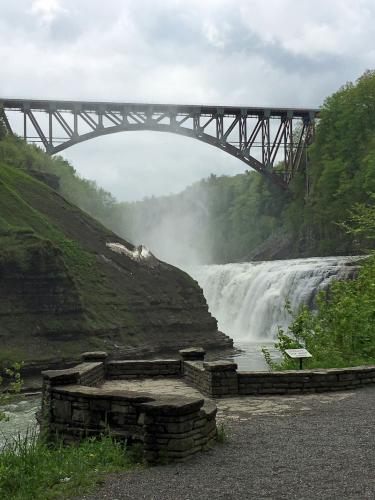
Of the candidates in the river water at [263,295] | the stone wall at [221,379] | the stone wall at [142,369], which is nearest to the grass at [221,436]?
the stone wall at [221,379]

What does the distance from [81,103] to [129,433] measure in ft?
154

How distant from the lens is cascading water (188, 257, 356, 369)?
1361 inches

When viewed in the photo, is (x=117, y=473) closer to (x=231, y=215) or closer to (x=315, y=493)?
(x=315, y=493)

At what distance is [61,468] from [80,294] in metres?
26.2

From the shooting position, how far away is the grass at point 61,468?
626 cm

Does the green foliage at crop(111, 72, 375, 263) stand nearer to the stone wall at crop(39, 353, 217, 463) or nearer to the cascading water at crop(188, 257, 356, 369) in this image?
the cascading water at crop(188, 257, 356, 369)

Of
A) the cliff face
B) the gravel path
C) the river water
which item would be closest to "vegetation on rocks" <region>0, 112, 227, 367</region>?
the cliff face

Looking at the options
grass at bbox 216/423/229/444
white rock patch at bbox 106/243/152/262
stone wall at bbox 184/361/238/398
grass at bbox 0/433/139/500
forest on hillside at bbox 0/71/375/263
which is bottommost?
grass at bbox 0/433/139/500

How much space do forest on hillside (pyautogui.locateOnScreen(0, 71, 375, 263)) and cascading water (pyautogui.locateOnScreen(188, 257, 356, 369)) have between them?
16.5ft

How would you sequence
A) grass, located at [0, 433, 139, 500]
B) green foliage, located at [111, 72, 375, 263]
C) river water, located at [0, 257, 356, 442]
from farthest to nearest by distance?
green foliage, located at [111, 72, 375, 263] → river water, located at [0, 257, 356, 442] → grass, located at [0, 433, 139, 500]

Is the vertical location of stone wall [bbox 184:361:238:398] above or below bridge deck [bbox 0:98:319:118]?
below

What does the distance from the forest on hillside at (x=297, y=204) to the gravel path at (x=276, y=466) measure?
1225 centimetres

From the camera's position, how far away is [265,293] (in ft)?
122

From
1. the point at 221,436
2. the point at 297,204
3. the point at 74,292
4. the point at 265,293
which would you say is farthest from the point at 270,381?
the point at 297,204
